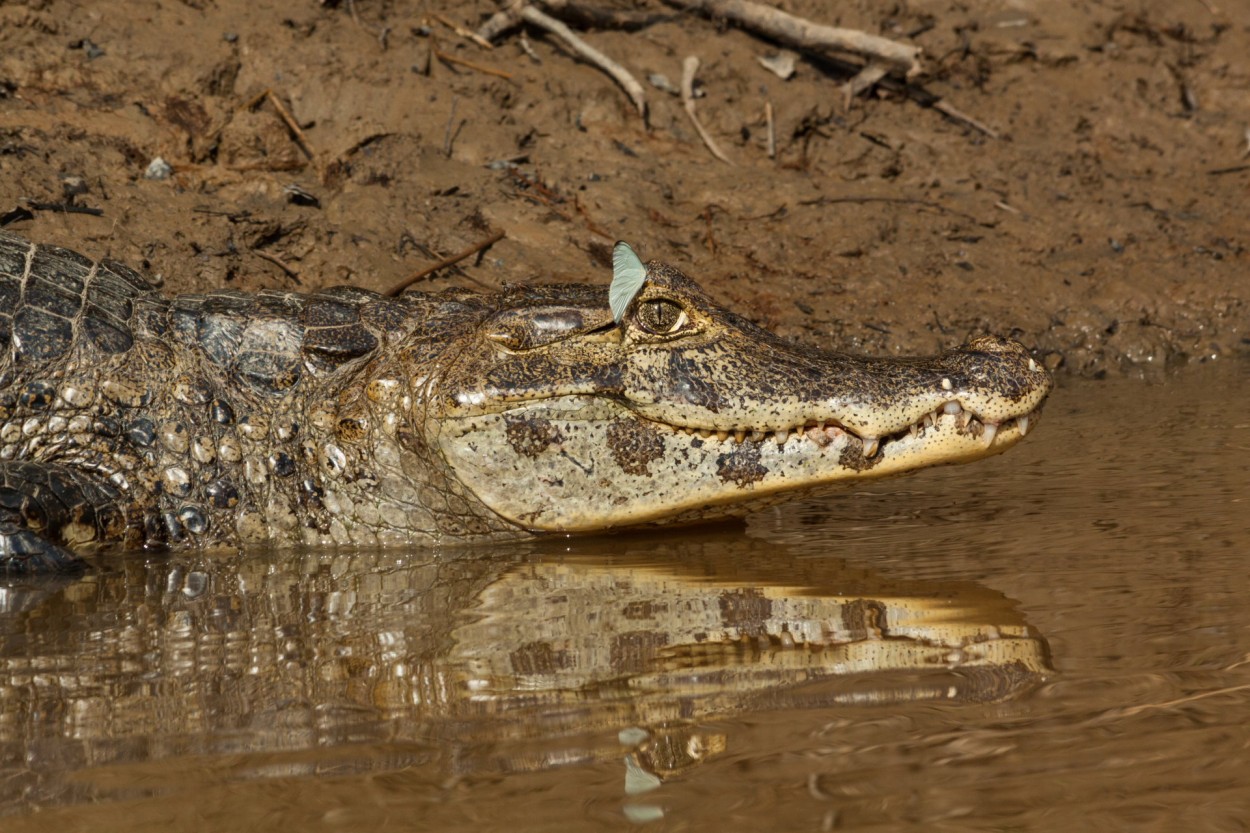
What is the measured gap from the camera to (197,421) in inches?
169

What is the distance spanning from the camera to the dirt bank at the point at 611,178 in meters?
6.36

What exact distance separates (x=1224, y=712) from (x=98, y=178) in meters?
5.37

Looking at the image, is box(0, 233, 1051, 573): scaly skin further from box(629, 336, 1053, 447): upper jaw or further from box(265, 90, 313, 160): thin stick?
box(265, 90, 313, 160): thin stick

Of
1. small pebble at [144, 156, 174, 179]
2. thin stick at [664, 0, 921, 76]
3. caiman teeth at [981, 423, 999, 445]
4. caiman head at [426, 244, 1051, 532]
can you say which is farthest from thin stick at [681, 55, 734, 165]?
caiman teeth at [981, 423, 999, 445]

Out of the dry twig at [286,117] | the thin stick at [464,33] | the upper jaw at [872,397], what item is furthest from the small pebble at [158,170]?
the upper jaw at [872,397]

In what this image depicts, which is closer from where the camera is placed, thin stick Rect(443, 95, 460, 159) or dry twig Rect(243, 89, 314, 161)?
dry twig Rect(243, 89, 314, 161)

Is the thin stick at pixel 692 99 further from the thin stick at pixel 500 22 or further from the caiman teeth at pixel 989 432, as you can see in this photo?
the caiman teeth at pixel 989 432

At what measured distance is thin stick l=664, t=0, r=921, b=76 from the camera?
8.28 meters

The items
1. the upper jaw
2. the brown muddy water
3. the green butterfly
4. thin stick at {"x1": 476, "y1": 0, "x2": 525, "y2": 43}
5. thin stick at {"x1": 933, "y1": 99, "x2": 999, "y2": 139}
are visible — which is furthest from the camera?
thin stick at {"x1": 933, "y1": 99, "x2": 999, "y2": 139}

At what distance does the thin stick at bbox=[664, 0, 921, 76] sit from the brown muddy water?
4.60 metres

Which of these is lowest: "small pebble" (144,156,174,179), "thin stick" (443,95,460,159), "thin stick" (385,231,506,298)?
"thin stick" (385,231,506,298)

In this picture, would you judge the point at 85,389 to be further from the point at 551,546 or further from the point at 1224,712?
the point at 1224,712

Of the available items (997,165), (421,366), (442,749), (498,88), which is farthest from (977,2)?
(442,749)

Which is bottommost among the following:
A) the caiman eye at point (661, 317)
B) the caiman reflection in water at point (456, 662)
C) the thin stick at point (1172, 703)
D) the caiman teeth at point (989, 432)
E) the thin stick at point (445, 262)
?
the thin stick at point (1172, 703)
